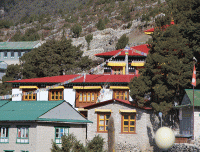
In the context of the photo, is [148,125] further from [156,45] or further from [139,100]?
[156,45]

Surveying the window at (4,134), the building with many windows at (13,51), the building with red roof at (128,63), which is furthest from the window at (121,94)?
the building with many windows at (13,51)

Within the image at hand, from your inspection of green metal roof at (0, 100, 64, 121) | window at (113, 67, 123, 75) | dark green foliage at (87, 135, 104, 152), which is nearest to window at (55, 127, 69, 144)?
green metal roof at (0, 100, 64, 121)

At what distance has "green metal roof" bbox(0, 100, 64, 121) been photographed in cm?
3475

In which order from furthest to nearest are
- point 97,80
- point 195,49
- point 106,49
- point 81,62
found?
point 106,49
point 81,62
point 97,80
point 195,49

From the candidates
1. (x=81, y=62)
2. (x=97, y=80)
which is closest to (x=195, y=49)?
(x=97, y=80)

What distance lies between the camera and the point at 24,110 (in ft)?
120

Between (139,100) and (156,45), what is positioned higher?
(156,45)

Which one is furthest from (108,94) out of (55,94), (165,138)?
(165,138)

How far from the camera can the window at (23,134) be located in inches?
1346

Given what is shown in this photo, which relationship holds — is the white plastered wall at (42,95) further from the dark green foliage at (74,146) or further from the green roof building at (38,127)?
the dark green foliage at (74,146)

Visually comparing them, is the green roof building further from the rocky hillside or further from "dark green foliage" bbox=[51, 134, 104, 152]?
the rocky hillside

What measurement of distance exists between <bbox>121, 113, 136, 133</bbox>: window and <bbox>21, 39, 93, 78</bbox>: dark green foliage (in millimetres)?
26418

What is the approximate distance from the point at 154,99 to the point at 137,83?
79.4 inches

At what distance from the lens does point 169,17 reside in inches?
1630
